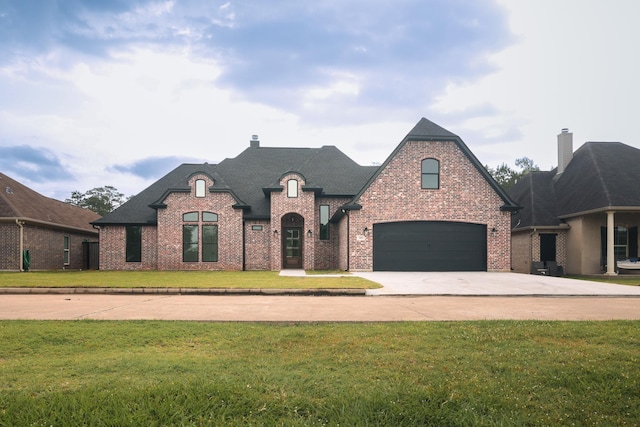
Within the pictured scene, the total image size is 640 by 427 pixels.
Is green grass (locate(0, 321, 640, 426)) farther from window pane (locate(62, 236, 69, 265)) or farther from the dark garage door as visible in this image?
window pane (locate(62, 236, 69, 265))

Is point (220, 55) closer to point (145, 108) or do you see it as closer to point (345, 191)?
point (145, 108)

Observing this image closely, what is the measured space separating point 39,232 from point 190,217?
369 inches

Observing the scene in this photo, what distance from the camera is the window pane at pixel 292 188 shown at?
80.7 ft

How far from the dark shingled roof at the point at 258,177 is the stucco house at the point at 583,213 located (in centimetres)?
1039

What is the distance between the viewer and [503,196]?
74.3 feet

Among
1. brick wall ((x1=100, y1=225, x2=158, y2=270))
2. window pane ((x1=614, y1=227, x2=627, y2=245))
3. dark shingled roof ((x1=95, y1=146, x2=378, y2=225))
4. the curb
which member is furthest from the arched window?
brick wall ((x1=100, y1=225, x2=158, y2=270))

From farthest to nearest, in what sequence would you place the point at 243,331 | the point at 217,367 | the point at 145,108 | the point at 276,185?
the point at 276,185
the point at 145,108
the point at 243,331
the point at 217,367

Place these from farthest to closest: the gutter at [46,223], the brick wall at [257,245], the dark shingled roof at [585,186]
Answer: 1. the brick wall at [257,245]
2. the gutter at [46,223]
3. the dark shingled roof at [585,186]

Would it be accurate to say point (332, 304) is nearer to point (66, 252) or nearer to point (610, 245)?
point (610, 245)

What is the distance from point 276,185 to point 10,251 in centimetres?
1485

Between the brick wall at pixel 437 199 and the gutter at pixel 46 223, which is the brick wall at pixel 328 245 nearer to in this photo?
the brick wall at pixel 437 199

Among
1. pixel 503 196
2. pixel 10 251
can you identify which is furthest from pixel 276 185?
pixel 10 251

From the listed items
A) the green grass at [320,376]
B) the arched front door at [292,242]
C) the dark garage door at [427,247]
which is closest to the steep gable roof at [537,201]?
the dark garage door at [427,247]

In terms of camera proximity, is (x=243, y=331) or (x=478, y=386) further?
(x=243, y=331)
